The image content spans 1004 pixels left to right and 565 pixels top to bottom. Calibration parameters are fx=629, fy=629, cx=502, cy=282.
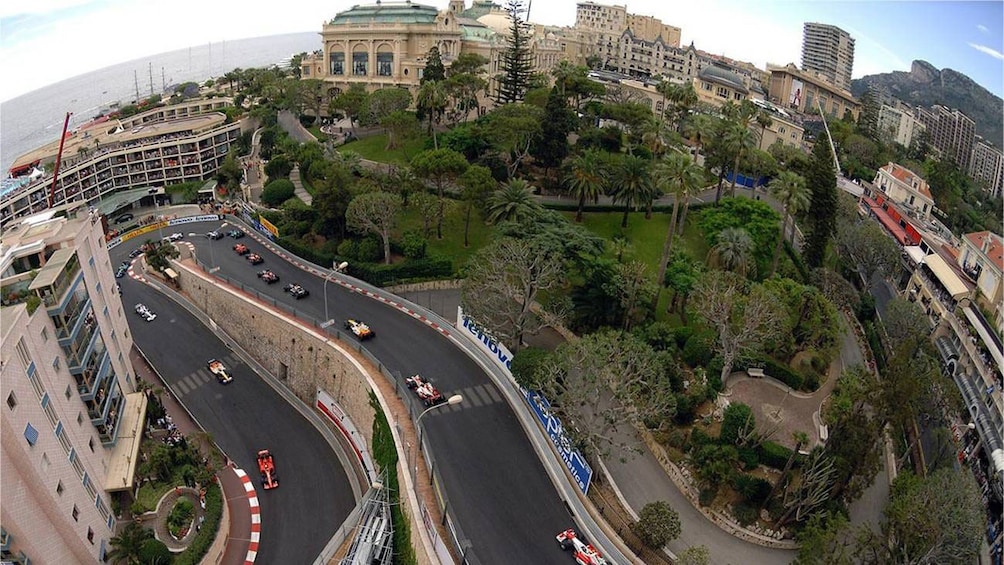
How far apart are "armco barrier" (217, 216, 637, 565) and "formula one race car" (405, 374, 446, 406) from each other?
70.3 inches

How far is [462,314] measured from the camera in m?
50.3

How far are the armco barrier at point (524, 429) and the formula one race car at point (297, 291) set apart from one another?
3081 millimetres

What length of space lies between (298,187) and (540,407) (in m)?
54.1

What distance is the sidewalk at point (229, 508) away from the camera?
1570 inches

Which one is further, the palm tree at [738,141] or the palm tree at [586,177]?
the palm tree at [738,141]

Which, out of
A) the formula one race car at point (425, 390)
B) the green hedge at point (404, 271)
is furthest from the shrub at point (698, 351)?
the green hedge at point (404, 271)

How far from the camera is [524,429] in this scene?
137ft

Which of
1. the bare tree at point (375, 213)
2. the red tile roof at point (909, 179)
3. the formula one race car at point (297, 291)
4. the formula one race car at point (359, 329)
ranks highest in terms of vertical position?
the red tile roof at point (909, 179)

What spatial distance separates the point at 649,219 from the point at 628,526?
1589 inches

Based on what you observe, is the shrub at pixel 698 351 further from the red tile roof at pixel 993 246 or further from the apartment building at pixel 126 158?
the apartment building at pixel 126 158

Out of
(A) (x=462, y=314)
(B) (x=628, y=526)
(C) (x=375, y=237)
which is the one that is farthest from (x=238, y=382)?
(B) (x=628, y=526)

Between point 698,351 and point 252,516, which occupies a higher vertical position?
point 698,351

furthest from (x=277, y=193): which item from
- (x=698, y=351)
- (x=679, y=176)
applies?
(x=698, y=351)

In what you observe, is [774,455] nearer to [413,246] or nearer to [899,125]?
[413,246]
